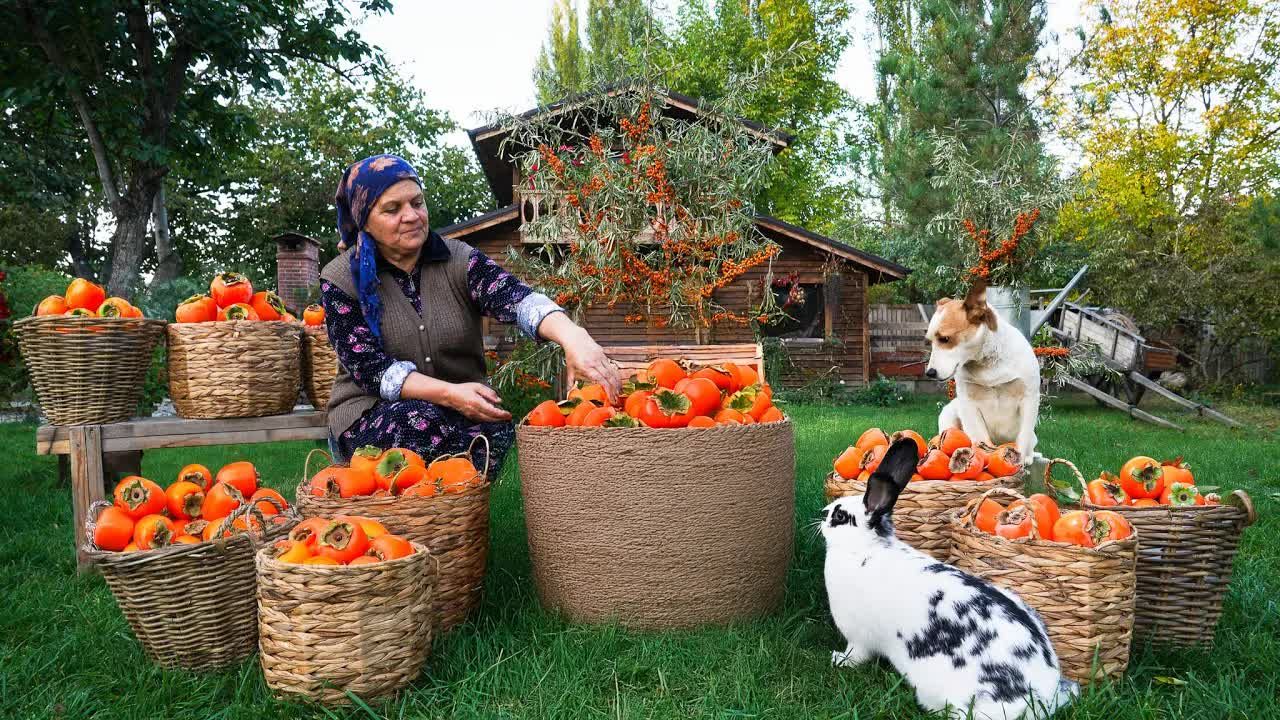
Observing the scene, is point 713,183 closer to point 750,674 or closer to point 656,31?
point 656,31

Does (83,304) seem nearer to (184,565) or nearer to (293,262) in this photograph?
(184,565)

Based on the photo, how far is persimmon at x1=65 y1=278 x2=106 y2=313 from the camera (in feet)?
11.2

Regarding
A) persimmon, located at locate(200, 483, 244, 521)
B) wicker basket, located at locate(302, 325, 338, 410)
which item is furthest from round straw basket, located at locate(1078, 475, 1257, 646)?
wicker basket, located at locate(302, 325, 338, 410)

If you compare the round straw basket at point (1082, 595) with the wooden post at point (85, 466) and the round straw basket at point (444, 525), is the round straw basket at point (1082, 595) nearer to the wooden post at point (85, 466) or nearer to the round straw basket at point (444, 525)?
the round straw basket at point (444, 525)

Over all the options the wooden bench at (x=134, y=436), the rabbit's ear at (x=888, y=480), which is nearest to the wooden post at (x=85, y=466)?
the wooden bench at (x=134, y=436)

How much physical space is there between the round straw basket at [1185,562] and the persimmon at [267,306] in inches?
136

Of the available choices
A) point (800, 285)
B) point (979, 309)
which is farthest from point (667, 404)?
point (800, 285)

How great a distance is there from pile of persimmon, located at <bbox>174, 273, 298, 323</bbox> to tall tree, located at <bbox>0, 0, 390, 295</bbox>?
592 centimetres

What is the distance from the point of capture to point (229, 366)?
3516 millimetres

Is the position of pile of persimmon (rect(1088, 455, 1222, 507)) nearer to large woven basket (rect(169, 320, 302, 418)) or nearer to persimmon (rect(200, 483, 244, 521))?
persimmon (rect(200, 483, 244, 521))

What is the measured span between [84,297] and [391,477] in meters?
2.07

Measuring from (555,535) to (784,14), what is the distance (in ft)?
84.6

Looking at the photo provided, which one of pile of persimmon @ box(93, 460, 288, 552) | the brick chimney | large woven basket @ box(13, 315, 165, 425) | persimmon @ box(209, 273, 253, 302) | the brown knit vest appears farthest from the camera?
the brick chimney

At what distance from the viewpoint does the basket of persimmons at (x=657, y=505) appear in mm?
2373
